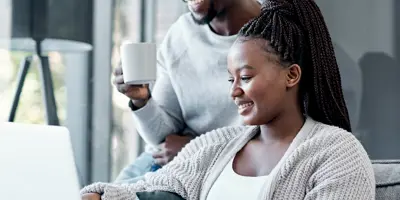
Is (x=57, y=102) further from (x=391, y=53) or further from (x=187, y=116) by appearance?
(x=391, y=53)

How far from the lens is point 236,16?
2016 mm

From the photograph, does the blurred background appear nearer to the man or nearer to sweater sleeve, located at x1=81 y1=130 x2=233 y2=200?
the man

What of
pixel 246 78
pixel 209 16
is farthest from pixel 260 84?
pixel 209 16

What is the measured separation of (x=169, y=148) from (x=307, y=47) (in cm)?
71

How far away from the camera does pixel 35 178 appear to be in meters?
1.05

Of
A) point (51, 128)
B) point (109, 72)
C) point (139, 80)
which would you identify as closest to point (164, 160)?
point (139, 80)

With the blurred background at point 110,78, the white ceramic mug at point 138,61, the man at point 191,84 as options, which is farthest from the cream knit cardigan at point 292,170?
the blurred background at point 110,78

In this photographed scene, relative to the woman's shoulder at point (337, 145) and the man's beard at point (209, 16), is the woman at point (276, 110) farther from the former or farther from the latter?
the man's beard at point (209, 16)

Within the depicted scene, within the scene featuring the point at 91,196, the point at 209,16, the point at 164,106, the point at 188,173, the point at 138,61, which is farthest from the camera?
the point at 164,106

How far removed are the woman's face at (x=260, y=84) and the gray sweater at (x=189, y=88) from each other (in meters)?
0.52

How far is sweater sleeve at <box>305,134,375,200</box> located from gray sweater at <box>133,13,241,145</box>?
2.11 feet

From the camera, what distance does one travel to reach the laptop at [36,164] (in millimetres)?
1015

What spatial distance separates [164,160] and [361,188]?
864 millimetres

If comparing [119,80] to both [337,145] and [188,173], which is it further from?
→ [337,145]
